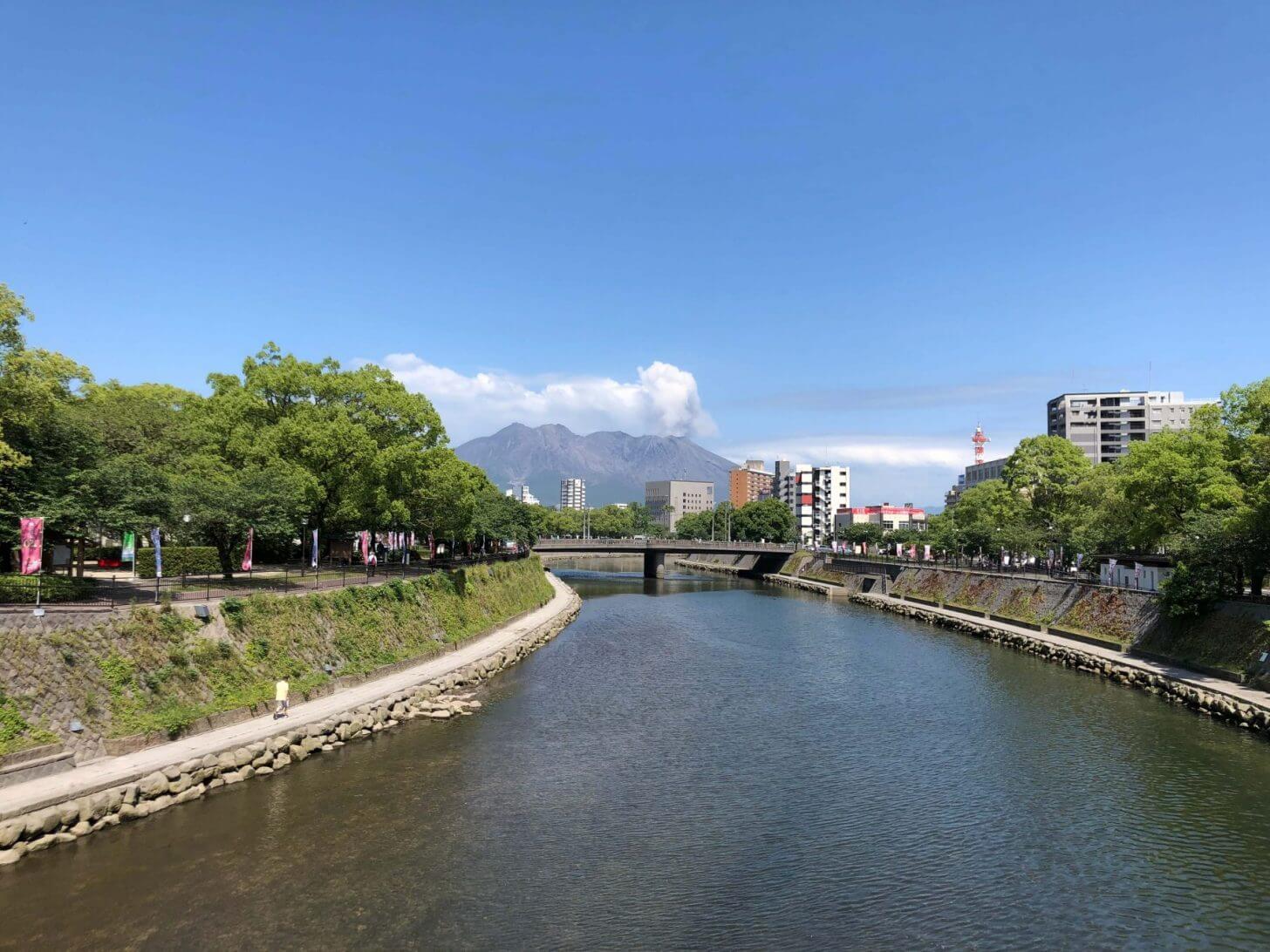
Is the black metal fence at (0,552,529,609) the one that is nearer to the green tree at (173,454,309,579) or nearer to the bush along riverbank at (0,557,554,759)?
the bush along riverbank at (0,557,554,759)

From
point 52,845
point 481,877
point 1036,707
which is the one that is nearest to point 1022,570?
point 1036,707

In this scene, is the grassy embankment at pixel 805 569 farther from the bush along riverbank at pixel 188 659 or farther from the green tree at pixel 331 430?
the bush along riverbank at pixel 188 659

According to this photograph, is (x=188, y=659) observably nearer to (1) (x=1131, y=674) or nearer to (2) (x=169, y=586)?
(2) (x=169, y=586)

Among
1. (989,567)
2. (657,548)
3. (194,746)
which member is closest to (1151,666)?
(194,746)

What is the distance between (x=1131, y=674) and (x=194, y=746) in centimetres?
4853

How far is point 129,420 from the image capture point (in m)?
51.4

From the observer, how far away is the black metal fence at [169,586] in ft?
104

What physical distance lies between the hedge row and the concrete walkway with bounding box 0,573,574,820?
16.7 meters

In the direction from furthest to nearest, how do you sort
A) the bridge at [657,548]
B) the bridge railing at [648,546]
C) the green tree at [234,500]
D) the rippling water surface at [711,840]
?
the bridge at [657,548] < the bridge railing at [648,546] < the green tree at [234,500] < the rippling water surface at [711,840]

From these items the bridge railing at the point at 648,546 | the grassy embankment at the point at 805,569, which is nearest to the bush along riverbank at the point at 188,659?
the bridge railing at the point at 648,546

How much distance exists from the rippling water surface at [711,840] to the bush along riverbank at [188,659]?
4.57 metres

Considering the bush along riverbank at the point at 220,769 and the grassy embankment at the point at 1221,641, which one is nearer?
the bush along riverbank at the point at 220,769

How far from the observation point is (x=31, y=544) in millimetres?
29781

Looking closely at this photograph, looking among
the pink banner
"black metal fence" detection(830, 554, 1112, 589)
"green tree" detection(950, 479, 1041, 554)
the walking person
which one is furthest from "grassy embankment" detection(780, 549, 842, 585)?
the pink banner
